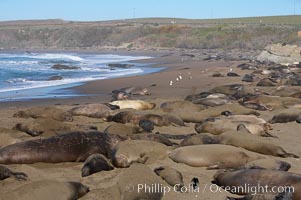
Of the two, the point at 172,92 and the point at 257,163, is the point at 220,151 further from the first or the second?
A: the point at 172,92

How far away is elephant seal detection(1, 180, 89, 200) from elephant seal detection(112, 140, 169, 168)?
135 cm

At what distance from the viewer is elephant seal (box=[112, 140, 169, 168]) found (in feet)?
21.4

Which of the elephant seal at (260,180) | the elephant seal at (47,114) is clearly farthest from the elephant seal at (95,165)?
the elephant seal at (47,114)

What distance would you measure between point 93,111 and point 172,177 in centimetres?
568

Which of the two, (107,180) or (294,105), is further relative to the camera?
(294,105)

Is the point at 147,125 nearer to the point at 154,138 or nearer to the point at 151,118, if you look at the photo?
the point at 151,118

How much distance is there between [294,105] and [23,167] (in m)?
7.63

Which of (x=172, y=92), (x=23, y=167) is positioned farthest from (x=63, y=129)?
(x=172, y=92)

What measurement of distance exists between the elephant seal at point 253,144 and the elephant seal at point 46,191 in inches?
120

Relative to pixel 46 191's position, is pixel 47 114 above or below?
below

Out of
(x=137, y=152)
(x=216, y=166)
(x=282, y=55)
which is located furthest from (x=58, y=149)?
(x=282, y=55)

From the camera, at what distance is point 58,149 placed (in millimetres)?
6855

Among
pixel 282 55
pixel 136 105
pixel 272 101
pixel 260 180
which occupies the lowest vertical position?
pixel 282 55

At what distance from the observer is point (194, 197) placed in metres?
5.35
